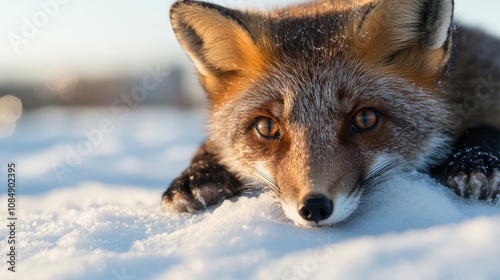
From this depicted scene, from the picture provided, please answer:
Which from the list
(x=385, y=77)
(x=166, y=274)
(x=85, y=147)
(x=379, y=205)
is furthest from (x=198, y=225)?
(x=85, y=147)

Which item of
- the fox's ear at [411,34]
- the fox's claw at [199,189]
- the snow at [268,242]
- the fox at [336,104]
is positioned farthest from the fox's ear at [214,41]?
the snow at [268,242]

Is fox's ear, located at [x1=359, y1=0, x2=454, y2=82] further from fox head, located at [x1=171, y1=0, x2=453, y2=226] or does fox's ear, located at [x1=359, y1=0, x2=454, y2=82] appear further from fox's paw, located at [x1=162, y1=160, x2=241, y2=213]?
fox's paw, located at [x1=162, y1=160, x2=241, y2=213]

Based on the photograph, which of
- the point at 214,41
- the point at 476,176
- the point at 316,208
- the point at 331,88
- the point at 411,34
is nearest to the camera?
the point at 316,208

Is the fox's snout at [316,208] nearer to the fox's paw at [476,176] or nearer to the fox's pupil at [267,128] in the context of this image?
the fox's pupil at [267,128]

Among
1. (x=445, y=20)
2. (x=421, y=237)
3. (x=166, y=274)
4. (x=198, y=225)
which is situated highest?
(x=445, y=20)

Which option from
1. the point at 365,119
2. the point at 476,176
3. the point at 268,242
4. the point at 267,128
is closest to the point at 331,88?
the point at 365,119

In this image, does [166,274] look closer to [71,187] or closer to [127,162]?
[71,187]

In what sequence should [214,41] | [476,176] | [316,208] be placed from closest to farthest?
[316,208] < [476,176] < [214,41]

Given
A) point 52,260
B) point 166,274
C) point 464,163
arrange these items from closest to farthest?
point 166,274, point 52,260, point 464,163

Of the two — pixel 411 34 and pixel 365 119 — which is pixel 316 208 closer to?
pixel 365 119
